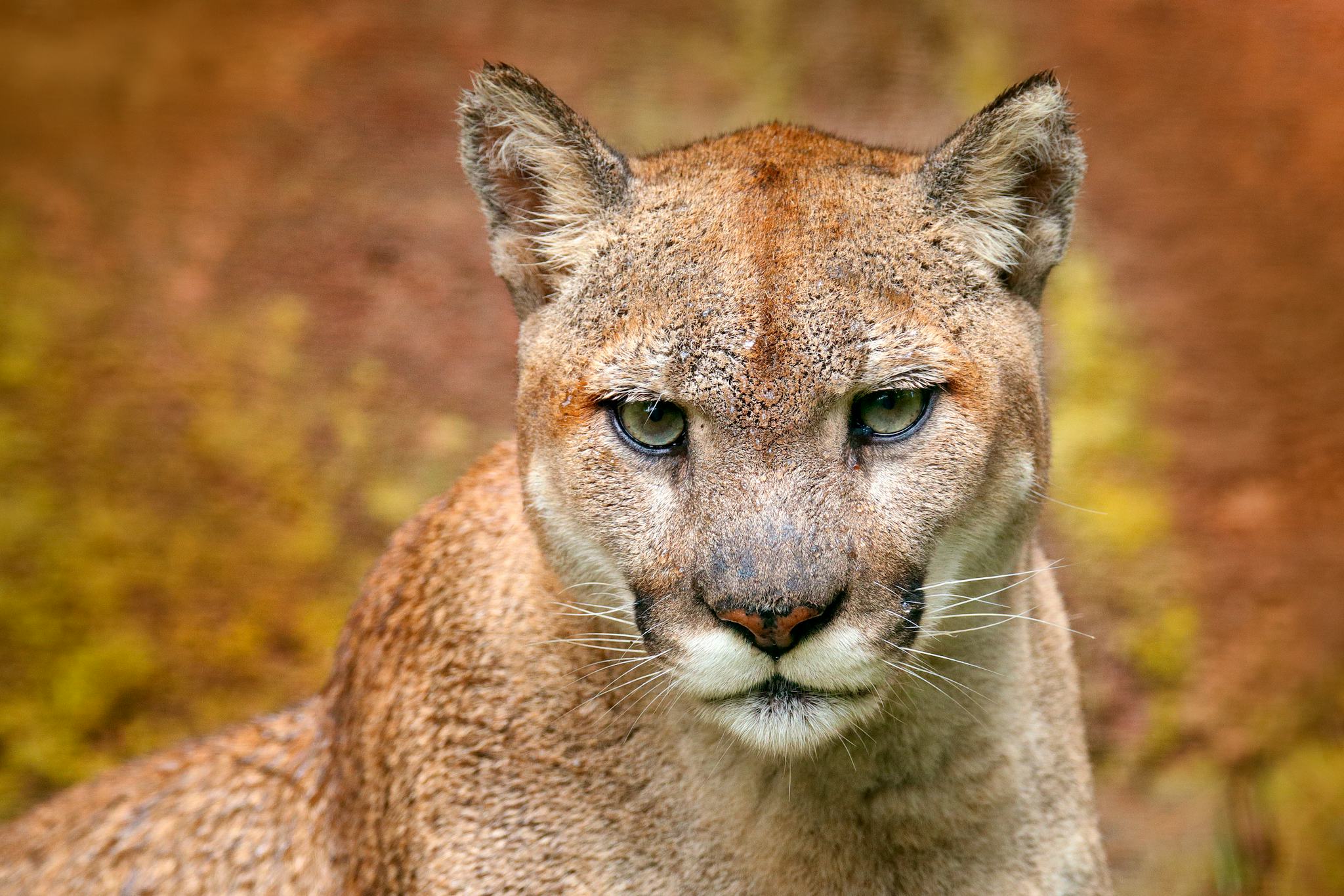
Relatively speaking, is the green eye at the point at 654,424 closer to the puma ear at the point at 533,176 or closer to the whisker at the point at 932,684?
the puma ear at the point at 533,176

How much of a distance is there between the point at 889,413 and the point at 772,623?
0.72m

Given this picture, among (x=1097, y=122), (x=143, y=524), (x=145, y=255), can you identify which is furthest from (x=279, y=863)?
(x=1097, y=122)

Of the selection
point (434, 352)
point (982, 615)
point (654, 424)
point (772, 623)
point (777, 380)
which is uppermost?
point (434, 352)

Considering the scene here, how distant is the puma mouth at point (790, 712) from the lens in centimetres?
336

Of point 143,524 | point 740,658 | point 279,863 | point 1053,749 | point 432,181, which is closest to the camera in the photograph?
point 740,658

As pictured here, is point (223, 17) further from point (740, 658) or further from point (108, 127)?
point (740, 658)

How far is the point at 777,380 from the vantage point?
336 cm

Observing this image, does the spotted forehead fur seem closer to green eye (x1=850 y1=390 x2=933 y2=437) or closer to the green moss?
green eye (x1=850 y1=390 x2=933 y2=437)

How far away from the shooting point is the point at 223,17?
24.8ft

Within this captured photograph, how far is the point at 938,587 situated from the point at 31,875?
11.6 ft

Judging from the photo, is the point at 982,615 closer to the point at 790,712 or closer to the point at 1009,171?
the point at 790,712

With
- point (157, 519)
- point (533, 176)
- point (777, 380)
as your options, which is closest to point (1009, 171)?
point (777, 380)

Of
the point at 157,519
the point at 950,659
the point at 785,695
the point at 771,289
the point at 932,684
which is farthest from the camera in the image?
the point at 157,519

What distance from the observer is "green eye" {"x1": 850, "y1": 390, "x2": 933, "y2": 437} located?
3488mm
